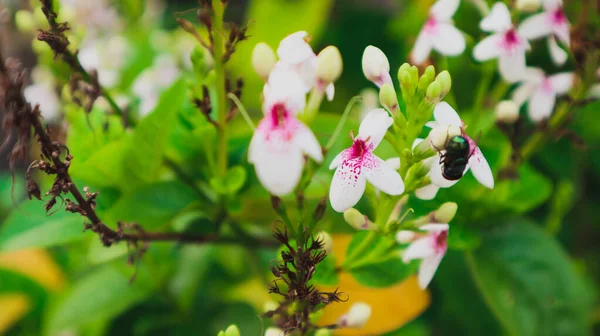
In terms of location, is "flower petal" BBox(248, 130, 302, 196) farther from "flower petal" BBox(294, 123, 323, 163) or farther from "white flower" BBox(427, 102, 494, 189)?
"white flower" BBox(427, 102, 494, 189)

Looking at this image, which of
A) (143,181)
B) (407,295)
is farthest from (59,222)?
(407,295)

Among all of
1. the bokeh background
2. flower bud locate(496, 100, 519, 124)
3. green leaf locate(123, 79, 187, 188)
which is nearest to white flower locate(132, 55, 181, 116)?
the bokeh background

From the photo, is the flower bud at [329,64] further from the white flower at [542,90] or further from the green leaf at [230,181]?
the white flower at [542,90]

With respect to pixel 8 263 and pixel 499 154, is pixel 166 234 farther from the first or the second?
pixel 8 263

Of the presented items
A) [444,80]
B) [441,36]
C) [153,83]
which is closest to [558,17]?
[441,36]

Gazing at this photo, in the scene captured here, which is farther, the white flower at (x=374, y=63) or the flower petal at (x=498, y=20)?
the flower petal at (x=498, y=20)

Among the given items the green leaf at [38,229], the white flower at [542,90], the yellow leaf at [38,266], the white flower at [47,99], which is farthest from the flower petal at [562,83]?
the yellow leaf at [38,266]
